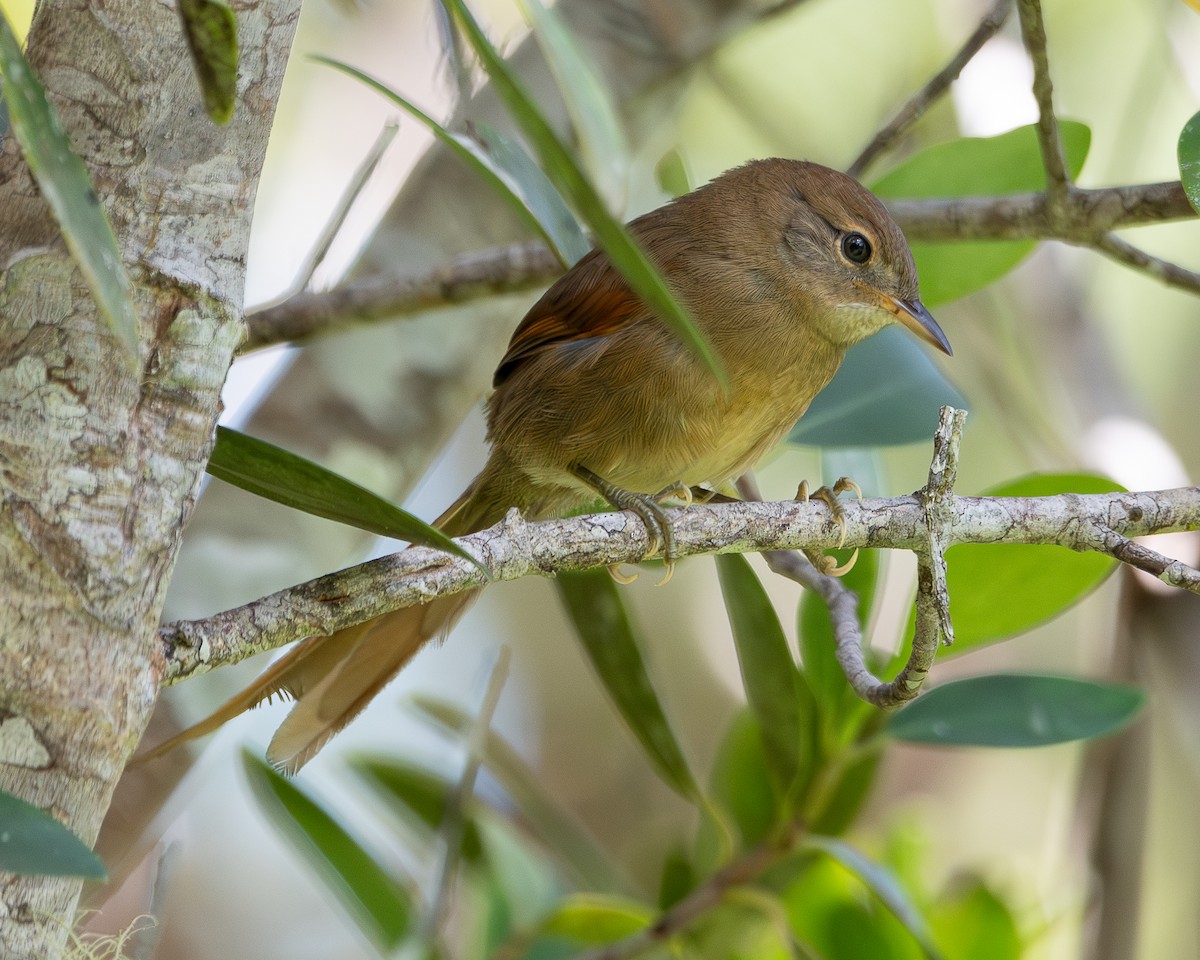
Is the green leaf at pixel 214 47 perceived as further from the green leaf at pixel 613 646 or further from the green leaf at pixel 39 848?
the green leaf at pixel 613 646

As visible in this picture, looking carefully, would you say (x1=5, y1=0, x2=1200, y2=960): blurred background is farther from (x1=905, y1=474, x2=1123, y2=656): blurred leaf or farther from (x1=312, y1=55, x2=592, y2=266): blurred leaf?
(x1=905, y1=474, x2=1123, y2=656): blurred leaf

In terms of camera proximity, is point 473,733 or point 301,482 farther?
point 473,733

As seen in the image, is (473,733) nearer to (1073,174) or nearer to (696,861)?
(696,861)

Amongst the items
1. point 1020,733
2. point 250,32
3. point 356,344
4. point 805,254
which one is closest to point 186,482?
point 250,32

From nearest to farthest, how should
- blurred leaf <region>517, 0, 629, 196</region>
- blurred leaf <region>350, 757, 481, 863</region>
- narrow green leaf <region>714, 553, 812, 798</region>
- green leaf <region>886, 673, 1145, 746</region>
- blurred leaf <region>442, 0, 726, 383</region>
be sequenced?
1. blurred leaf <region>442, 0, 726, 383</region>
2. blurred leaf <region>517, 0, 629, 196</region>
3. green leaf <region>886, 673, 1145, 746</region>
4. narrow green leaf <region>714, 553, 812, 798</region>
5. blurred leaf <region>350, 757, 481, 863</region>

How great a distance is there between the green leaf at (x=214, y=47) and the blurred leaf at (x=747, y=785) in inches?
81.2

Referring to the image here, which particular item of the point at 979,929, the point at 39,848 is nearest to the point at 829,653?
the point at 979,929

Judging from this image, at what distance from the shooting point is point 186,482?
1.33 m

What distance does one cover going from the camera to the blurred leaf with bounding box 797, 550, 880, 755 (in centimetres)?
254

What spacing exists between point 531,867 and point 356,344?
147 centimetres

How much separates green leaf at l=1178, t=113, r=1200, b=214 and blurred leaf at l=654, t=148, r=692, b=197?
4.59 ft

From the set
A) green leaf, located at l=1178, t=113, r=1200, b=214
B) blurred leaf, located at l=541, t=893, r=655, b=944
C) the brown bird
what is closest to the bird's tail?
the brown bird

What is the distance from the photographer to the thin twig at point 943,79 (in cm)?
Result: 262

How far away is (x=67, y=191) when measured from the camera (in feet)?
3.43
